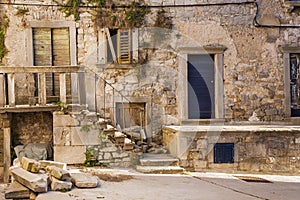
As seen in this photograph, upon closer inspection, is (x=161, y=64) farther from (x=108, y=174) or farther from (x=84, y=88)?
(x=108, y=174)

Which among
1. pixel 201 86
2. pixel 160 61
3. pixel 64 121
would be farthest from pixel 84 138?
pixel 201 86

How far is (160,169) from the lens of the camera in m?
8.36

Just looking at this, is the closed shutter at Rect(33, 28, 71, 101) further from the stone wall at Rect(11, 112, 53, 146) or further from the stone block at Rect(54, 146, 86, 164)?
the stone block at Rect(54, 146, 86, 164)

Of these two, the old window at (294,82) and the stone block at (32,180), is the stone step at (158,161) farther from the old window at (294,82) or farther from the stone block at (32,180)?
the old window at (294,82)

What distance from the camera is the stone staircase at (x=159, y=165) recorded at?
8.35 metres

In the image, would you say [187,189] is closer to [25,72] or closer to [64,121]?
[64,121]

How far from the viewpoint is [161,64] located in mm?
10586

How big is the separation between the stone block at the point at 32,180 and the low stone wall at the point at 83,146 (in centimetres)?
211

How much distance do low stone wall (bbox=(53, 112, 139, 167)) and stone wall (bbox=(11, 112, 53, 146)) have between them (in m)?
1.36

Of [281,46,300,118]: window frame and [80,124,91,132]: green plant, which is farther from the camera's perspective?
[281,46,300,118]: window frame

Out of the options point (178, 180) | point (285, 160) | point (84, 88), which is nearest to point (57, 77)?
point (84, 88)

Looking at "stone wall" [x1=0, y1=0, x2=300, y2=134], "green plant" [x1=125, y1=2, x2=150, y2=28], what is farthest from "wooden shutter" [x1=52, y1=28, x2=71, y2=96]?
"green plant" [x1=125, y1=2, x2=150, y2=28]

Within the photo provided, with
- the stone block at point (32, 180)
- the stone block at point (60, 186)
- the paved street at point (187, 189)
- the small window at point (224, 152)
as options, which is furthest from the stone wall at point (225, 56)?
the stone block at point (60, 186)

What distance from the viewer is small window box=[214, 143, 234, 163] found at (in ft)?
29.5
